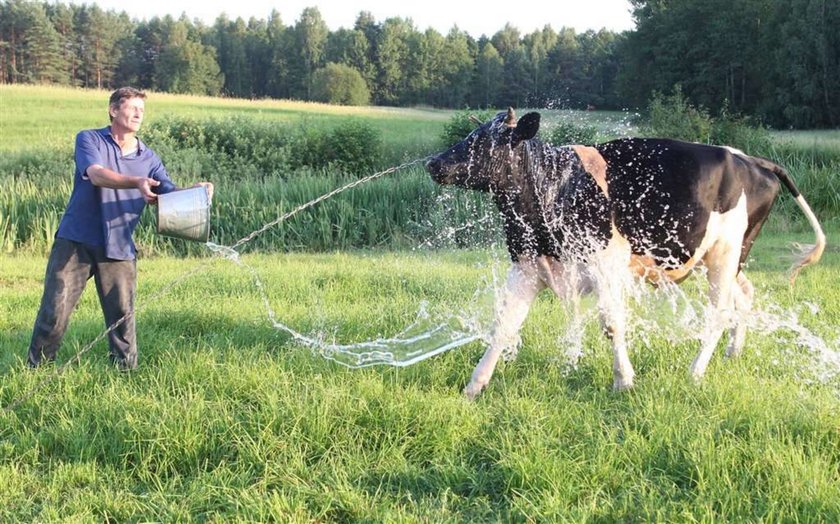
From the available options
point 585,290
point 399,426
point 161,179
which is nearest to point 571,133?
point 585,290

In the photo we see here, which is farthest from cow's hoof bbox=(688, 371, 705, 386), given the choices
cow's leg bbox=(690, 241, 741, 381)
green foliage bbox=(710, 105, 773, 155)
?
green foliage bbox=(710, 105, 773, 155)

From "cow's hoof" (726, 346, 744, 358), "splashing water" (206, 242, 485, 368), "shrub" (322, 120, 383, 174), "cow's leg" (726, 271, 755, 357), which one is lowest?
"splashing water" (206, 242, 485, 368)

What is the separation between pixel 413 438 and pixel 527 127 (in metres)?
2.02

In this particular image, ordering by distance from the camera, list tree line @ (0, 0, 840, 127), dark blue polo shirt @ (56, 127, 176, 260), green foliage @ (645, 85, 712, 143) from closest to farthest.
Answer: dark blue polo shirt @ (56, 127, 176, 260), green foliage @ (645, 85, 712, 143), tree line @ (0, 0, 840, 127)

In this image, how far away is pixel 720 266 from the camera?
5.44m

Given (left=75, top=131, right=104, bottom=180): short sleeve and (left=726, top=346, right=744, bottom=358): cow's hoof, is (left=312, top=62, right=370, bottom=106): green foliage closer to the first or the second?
(left=75, top=131, right=104, bottom=180): short sleeve

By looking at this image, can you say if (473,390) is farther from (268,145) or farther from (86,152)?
(268,145)

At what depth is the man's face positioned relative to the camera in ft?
17.3

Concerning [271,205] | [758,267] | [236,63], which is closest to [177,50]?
[236,63]

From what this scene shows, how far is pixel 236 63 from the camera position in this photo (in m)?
90.6

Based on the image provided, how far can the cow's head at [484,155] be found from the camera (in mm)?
4652

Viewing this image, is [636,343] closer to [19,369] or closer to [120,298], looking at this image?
[120,298]

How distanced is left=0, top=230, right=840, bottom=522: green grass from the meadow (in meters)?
0.01

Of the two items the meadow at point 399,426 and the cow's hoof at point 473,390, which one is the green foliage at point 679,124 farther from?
the cow's hoof at point 473,390
